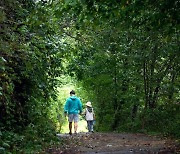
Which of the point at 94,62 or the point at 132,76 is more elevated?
the point at 94,62

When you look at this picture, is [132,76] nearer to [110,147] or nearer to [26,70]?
[110,147]

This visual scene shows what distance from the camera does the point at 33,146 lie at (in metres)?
9.92

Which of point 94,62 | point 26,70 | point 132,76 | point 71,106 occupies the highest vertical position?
point 94,62

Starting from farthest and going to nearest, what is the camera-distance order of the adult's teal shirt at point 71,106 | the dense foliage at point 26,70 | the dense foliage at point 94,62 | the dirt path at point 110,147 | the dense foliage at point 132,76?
the adult's teal shirt at point 71,106 → the dense foliage at point 132,76 → the dirt path at point 110,147 → the dense foliage at point 26,70 → the dense foliage at point 94,62

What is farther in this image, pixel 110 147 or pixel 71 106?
pixel 71 106

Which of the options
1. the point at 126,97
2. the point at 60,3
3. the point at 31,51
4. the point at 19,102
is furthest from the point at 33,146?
the point at 126,97

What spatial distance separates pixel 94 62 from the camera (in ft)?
62.4

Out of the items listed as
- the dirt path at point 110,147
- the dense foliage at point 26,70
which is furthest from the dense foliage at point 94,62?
the dirt path at point 110,147

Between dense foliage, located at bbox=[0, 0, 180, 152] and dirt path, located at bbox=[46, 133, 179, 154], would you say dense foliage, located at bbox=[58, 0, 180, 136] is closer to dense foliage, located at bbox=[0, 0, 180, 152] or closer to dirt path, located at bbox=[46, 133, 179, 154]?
dense foliage, located at bbox=[0, 0, 180, 152]

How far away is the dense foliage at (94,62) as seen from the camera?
7188 mm

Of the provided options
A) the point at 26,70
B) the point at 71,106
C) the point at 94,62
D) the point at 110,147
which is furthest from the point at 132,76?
the point at 26,70

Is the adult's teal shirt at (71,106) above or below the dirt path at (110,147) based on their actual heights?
above

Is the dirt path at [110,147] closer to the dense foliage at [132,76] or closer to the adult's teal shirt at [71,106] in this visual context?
the dense foliage at [132,76]

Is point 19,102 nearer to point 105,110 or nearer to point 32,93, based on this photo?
point 32,93
